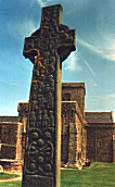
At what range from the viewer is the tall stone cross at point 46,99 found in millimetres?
5180

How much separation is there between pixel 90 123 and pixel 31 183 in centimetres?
3091

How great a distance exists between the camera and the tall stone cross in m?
5.18

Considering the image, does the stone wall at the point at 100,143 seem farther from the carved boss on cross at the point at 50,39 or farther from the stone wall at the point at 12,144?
the carved boss on cross at the point at 50,39

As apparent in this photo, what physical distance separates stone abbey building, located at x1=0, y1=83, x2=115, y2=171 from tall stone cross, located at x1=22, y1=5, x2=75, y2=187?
1323 centimetres

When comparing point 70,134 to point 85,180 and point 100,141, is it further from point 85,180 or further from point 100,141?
point 100,141

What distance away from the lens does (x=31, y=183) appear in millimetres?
5195

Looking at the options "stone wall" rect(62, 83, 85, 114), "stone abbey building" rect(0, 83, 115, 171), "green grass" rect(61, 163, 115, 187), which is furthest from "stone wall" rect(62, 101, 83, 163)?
"stone wall" rect(62, 83, 85, 114)

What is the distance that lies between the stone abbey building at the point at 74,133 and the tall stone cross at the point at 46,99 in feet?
43.4

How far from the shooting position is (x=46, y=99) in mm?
5465

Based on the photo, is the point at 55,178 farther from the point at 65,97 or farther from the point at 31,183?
the point at 65,97

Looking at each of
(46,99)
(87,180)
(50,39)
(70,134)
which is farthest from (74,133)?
(46,99)

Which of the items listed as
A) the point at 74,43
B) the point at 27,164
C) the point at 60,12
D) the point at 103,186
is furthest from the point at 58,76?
the point at 103,186

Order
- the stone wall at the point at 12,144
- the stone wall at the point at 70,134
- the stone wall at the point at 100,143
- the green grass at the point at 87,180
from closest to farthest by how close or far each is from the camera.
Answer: the green grass at the point at 87,180 < the stone wall at the point at 70,134 < the stone wall at the point at 12,144 < the stone wall at the point at 100,143

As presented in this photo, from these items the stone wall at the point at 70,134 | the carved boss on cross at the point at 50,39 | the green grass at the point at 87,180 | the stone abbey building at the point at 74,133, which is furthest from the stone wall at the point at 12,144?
Result: the carved boss on cross at the point at 50,39
